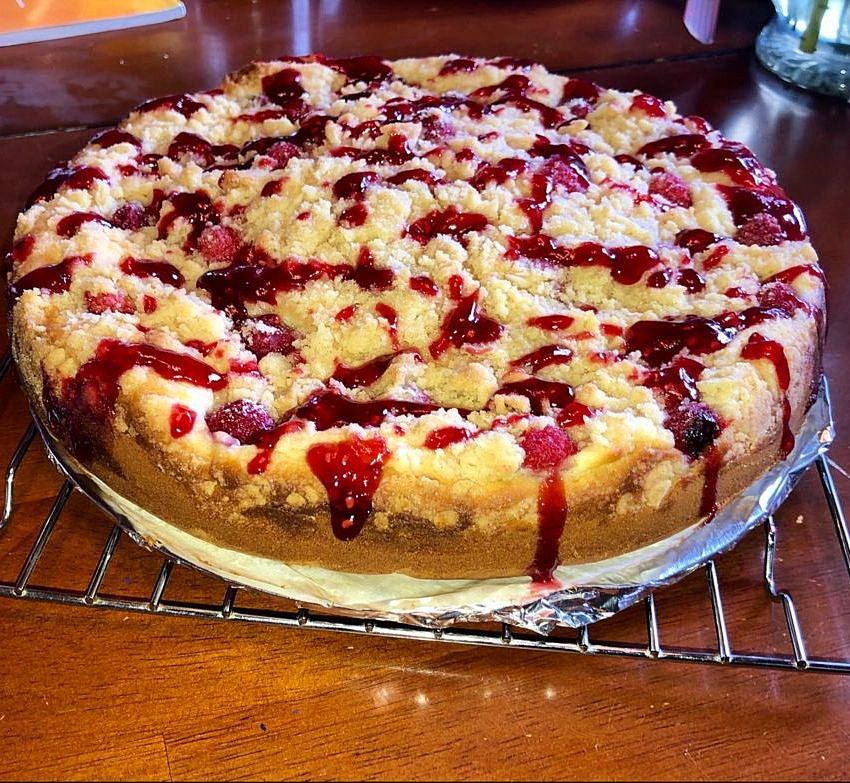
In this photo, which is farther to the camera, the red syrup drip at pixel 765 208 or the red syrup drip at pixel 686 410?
the red syrup drip at pixel 765 208

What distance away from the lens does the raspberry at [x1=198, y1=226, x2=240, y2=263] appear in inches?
54.9

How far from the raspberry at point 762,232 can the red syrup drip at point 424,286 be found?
20.1 inches

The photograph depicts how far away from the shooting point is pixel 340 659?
47.1 inches

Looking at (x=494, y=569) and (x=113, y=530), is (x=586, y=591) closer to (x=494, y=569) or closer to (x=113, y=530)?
(x=494, y=569)

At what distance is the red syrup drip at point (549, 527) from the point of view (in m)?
1.10

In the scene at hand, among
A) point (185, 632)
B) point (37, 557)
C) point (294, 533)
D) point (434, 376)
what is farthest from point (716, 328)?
point (37, 557)

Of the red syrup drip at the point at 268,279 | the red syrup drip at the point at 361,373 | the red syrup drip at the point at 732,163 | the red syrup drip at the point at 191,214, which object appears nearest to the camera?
the red syrup drip at the point at 361,373

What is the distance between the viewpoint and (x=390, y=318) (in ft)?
4.23

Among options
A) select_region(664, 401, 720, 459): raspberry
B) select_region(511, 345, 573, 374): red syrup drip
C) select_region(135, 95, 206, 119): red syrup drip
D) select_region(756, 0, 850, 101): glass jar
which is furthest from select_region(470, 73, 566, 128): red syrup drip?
select_region(756, 0, 850, 101): glass jar

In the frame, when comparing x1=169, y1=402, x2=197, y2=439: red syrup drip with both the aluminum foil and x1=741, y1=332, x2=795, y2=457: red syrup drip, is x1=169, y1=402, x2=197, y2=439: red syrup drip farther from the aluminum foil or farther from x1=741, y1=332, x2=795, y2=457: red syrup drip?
x1=741, y1=332, x2=795, y2=457: red syrup drip

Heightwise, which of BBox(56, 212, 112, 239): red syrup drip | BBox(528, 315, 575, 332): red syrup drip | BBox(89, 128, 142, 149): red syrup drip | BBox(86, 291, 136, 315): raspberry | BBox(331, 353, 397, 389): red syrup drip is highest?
BBox(89, 128, 142, 149): red syrup drip

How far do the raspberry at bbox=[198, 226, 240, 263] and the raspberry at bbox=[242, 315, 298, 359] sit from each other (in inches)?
6.4

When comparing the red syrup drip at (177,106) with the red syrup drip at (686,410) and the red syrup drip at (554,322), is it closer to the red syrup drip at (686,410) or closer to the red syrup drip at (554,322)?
the red syrup drip at (554,322)

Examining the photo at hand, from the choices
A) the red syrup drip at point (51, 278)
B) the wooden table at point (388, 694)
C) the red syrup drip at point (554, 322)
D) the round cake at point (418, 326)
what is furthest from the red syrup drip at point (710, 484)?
the red syrup drip at point (51, 278)
